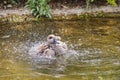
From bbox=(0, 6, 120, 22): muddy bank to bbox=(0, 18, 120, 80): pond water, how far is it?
0.42 meters

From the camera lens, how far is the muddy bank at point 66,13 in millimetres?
13144

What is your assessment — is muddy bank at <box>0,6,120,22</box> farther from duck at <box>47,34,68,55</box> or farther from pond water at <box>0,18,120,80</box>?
duck at <box>47,34,68,55</box>

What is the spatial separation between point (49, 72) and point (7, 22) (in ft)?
14.1

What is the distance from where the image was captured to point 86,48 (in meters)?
10.3

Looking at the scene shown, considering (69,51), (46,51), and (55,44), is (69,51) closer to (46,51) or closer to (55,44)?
(55,44)

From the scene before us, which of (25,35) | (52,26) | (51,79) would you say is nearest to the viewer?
(51,79)

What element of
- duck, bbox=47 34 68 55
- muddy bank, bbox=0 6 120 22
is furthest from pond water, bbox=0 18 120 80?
muddy bank, bbox=0 6 120 22

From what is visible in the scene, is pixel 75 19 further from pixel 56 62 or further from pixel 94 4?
pixel 56 62

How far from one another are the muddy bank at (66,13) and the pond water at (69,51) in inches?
16.6

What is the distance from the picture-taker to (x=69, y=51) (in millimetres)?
10164

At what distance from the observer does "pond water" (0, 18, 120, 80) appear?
8742 millimetres

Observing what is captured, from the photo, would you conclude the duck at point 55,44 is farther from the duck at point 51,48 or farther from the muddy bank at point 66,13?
the muddy bank at point 66,13

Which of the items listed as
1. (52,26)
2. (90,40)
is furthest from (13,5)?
(90,40)

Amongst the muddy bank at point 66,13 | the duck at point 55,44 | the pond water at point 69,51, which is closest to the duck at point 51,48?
the duck at point 55,44
